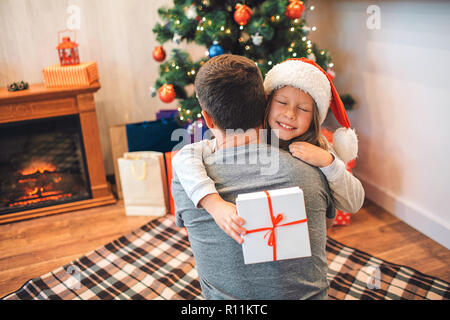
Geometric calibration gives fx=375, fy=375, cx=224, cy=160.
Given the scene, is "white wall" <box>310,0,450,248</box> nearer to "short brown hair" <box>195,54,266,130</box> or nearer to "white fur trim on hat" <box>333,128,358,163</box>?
"white fur trim on hat" <box>333,128,358,163</box>

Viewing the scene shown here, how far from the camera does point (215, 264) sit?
100 cm

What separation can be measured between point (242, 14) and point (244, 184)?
1.38 meters

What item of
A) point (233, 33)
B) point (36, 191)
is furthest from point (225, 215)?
point (36, 191)

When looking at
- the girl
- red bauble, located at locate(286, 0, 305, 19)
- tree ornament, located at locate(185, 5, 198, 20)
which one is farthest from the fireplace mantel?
the girl

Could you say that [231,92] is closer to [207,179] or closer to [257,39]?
[207,179]

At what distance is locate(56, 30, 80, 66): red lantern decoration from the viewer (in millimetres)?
2558

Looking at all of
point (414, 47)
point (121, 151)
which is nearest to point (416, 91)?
point (414, 47)

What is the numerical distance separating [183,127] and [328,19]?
4.47 feet

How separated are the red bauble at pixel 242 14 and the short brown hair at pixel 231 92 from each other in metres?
1.18

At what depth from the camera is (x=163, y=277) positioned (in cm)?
209

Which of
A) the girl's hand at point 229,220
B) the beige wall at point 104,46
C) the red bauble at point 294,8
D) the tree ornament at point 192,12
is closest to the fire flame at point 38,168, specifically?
the beige wall at point 104,46

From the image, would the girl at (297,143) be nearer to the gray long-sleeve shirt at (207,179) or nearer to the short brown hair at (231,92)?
the gray long-sleeve shirt at (207,179)

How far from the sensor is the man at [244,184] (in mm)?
959

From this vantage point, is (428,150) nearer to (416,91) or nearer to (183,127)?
(416,91)
